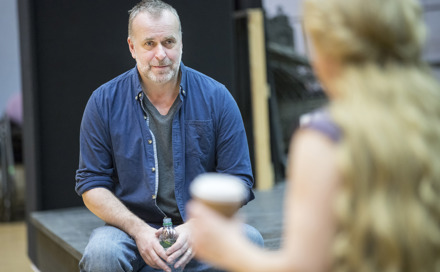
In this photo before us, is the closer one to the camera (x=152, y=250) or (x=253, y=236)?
(x=152, y=250)

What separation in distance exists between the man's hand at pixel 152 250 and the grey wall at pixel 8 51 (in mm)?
5562

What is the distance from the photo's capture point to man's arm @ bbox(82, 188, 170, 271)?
7.00 ft

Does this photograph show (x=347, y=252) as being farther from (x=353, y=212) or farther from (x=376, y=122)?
(x=376, y=122)

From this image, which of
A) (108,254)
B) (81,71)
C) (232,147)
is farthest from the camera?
(81,71)

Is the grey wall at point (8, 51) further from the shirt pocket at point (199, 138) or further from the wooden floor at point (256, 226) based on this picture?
the shirt pocket at point (199, 138)

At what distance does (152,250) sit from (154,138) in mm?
424

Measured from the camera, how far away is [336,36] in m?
1.07

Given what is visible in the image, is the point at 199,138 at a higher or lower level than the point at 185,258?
higher

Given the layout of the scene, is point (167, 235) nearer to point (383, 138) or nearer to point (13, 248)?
point (383, 138)

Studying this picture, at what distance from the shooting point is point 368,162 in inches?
40.2

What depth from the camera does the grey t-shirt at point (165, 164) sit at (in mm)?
2338

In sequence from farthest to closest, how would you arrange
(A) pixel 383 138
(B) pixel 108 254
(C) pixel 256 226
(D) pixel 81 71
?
(D) pixel 81 71
(C) pixel 256 226
(B) pixel 108 254
(A) pixel 383 138

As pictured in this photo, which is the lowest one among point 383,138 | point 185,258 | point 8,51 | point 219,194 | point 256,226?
point 256,226

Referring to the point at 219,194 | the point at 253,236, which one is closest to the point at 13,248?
the point at 253,236
